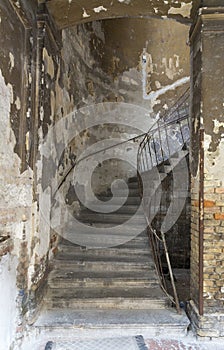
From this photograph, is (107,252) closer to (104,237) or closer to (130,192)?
(104,237)

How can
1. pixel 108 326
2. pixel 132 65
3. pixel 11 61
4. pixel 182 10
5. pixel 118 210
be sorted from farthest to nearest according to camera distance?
pixel 132 65
pixel 118 210
pixel 182 10
pixel 108 326
pixel 11 61

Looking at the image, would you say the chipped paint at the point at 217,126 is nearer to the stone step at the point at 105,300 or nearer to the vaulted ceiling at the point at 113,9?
the vaulted ceiling at the point at 113,9

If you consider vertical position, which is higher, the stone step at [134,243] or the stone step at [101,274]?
the stone step at [134,243]

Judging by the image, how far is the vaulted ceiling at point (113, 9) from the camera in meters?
3.12

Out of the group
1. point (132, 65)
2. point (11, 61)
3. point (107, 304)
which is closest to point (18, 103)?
point (11, 61)

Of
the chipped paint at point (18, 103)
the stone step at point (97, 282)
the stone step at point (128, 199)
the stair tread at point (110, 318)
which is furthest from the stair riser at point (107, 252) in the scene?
the chipped paint at point (18, 103)

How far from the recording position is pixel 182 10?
3.18m

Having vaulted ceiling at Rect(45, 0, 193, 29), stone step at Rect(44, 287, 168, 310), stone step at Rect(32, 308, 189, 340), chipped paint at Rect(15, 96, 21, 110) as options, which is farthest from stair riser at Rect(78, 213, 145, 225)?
vaulted ceiling at Rect(45, 0, 193, 29)

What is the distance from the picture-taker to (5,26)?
240 cm

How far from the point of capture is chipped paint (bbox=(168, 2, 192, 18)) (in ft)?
10.2

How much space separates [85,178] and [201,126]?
2751 millimetres

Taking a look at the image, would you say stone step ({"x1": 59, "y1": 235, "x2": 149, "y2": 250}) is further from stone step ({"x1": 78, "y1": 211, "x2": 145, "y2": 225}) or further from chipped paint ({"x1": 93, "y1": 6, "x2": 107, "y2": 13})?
chipped paint ({"x1": 93, "y1": 6, "x2": 107, "y2": 13})

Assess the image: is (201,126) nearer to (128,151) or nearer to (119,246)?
(119,246)

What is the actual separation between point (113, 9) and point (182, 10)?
0.70m
